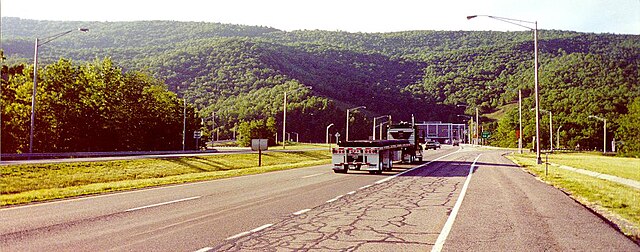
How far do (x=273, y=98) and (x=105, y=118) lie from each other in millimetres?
105402

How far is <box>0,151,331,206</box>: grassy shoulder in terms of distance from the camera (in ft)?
55.0

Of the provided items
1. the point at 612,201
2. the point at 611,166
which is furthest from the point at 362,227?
the point at 611,166

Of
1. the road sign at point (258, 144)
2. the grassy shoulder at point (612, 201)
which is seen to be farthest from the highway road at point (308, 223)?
the road sign at point (258, 144)

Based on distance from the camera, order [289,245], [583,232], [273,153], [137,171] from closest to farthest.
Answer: [289,245] < [583,232] < [137,171] < [273,153]

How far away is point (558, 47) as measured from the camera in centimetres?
19662

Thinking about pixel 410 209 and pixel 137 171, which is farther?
pixel 137 171

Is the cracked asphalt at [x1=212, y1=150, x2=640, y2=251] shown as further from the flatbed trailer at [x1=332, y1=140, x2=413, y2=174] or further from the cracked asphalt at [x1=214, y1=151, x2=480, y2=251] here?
the flatbed trailer at [x1=332, y1=140, x2=413, y2=174]

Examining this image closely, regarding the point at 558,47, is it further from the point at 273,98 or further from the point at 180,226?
the point at 180,226

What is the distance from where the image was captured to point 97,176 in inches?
944

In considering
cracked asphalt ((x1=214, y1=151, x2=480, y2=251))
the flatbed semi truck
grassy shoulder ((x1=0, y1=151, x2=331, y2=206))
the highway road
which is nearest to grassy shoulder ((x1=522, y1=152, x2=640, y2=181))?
the flatbed semi truck

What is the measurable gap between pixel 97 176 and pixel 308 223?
1814cm

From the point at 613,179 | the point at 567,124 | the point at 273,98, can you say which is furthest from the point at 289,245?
the point at 273,98

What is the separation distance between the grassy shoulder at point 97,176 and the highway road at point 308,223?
2.48 metres

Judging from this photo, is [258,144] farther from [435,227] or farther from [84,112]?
[84,112]
